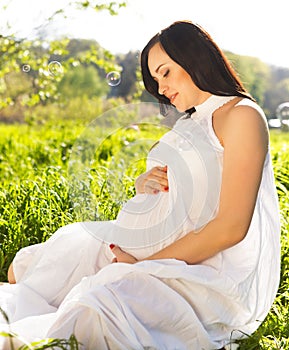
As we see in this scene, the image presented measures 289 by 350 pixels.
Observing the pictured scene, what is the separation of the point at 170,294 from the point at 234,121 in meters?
0.51

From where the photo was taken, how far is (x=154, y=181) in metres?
2.24

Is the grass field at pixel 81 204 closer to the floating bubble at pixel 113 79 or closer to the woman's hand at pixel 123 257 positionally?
the floating bubble at pixel 113 79

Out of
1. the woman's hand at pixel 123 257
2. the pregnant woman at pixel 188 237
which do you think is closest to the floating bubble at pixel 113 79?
the pregnant woman at pixel 188 237

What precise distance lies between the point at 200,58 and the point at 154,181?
394 millimetres

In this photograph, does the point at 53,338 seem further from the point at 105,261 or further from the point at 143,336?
the point at 105,261

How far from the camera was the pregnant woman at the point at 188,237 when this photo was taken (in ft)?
6.41

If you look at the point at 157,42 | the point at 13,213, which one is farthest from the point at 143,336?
the point at 13,213

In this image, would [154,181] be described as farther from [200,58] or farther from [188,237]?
[200,58]

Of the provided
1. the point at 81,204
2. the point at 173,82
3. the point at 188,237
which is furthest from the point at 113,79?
the point at 188,237

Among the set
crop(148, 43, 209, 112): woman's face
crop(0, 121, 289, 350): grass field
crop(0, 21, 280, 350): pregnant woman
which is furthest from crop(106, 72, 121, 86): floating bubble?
crop(148, 43, 209, 112): woman's face

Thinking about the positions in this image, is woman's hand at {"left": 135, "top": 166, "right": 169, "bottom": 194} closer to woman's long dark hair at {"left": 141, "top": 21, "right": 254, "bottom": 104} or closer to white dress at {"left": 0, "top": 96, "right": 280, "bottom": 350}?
white dress at {"left": 0, "top": 96, "right": 280, "bottom": 350}

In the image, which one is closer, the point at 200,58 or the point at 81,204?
the point at 200,58

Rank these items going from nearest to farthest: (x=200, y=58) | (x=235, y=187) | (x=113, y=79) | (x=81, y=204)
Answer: (x=235, y=187), (x=200, y=58), (x=81, y=204), (x=113, y=79)

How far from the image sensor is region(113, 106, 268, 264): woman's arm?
1992 millimetres
